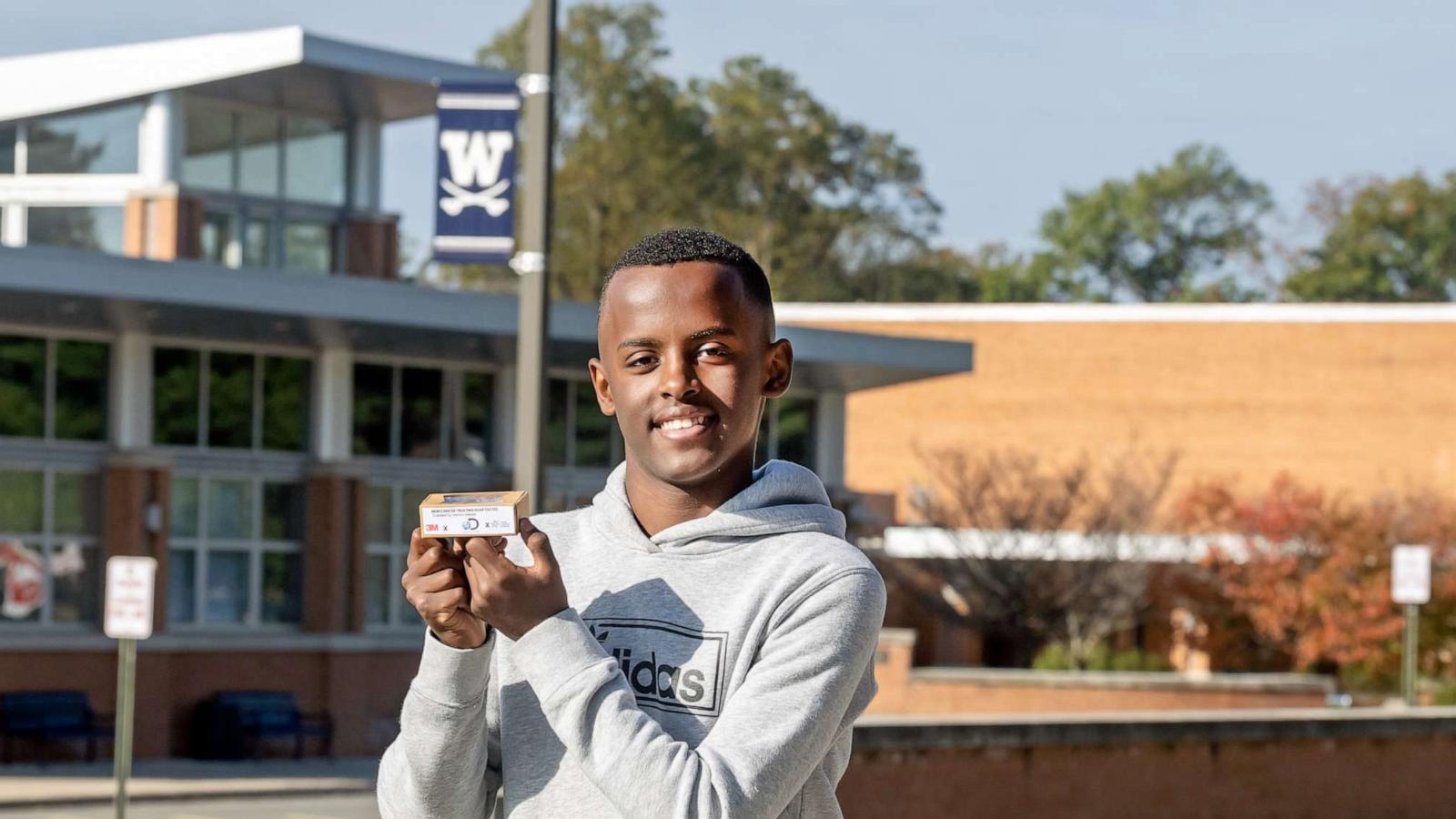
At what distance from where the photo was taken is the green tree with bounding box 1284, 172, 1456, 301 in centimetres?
7431

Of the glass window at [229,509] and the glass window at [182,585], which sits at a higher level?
the glass window at [229,509]

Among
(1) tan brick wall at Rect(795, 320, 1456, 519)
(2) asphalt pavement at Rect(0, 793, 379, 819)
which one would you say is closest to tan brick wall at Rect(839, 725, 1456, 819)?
(2) asphalt pavement at Rect(0, 793, 379, 819)

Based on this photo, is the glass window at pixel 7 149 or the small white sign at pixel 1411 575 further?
the glass window at pixel 7 149

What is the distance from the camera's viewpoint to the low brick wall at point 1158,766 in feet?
46.7

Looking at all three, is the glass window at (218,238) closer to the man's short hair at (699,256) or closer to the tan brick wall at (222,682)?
the tan brick wall at (222,682)

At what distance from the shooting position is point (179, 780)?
1013 inches

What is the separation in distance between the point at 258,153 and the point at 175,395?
500 cm

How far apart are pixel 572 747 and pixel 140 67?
29986 mm

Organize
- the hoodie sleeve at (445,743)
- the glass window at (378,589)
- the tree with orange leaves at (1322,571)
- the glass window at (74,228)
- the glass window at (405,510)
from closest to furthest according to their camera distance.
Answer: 1. the hoodie sleeve at (445,743)
2. the glass window at (378,589)
3. the glass window at (405,510)
4. the glass window at (74,228)
5. the tree with orange leaves at (1322,571)

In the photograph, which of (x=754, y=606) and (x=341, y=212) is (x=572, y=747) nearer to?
(x=754, y=606)

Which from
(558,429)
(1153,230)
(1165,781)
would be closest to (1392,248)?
(1153,230)

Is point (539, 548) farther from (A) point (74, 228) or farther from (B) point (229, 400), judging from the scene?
(A) point (74, 228)

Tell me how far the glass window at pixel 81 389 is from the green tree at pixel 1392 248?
53.6 m

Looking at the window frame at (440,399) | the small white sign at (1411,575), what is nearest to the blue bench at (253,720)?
the window frame at (440,399)
